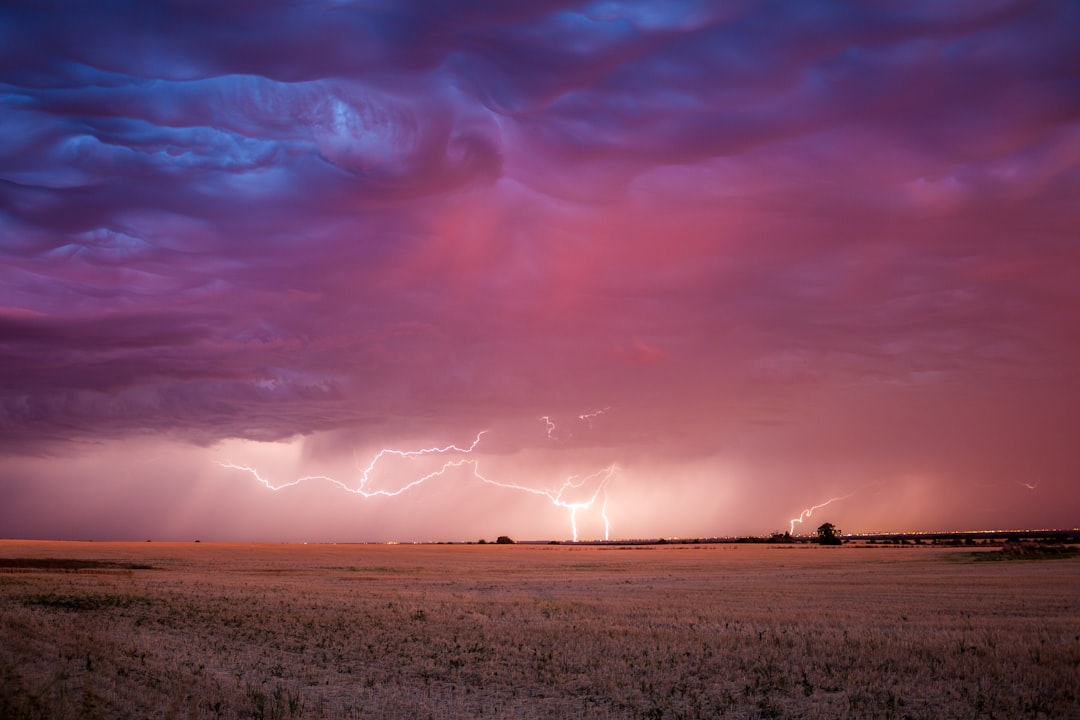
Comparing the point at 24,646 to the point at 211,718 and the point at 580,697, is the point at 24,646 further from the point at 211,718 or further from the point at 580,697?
the point at 580,697

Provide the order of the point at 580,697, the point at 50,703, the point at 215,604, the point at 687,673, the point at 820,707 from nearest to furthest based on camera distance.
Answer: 1. the point at 50,703
2. the point at 820,707
3. the point at 580,697
4. the point at 687,673
5. the point at 215,604

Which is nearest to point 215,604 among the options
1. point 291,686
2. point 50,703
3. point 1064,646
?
point 291,686

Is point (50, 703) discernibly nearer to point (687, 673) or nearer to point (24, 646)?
point (24, 646)

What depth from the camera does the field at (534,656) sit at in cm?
1434

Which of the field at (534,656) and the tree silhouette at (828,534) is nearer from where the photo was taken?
the field at (534,656)

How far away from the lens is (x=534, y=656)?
1956cm

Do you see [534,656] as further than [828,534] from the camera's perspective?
No

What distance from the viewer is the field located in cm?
1434

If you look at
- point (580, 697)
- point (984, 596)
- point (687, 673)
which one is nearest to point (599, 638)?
point (687, 673)

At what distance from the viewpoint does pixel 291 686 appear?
16.1 m

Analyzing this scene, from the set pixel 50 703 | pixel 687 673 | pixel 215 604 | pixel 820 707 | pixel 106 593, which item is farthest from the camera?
pixel 106 593

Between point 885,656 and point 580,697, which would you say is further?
point 885,656

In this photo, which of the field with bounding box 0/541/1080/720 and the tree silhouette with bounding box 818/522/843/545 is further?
the tree silhouette with bounding box 818/522/843/545

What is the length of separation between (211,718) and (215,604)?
762 inches
